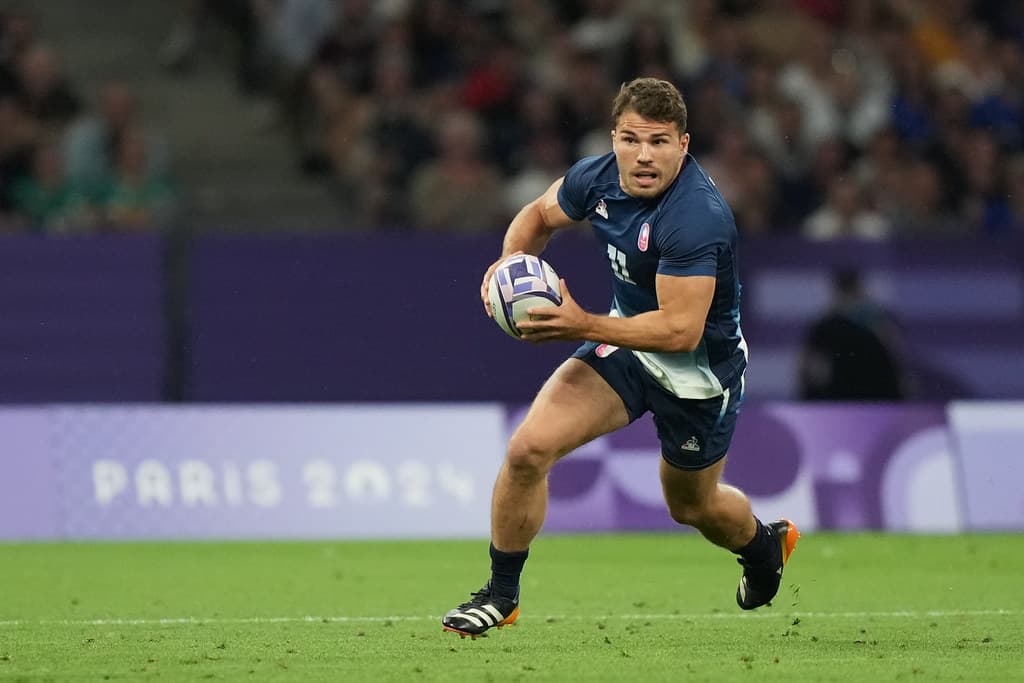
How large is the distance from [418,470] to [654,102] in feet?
21.3

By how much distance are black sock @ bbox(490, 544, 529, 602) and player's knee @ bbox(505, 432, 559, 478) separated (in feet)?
1.20

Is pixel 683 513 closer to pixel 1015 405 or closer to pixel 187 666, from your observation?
pixel 187 666

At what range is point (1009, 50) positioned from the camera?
1848 cm

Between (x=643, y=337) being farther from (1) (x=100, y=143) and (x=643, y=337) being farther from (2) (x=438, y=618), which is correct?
(1) (x=100, y=143)

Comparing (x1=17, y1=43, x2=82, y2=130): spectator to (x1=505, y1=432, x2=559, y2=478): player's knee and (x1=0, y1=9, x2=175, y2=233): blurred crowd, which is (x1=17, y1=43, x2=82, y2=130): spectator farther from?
(x1=505, y1=432, x2=559, y2=478): player's knee

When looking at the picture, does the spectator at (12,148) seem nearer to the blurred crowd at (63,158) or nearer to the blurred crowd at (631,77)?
the blurred crowd at (63,158)

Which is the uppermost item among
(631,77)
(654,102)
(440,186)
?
(631,77)

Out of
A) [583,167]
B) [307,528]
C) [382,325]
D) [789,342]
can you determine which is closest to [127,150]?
[382,325]

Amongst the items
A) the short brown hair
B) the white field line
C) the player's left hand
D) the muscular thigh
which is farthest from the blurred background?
the player's left hand

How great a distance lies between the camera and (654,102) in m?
Answer: 7.45

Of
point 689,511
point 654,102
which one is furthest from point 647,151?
point 689,511

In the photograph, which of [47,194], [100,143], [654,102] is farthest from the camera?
[100,143]

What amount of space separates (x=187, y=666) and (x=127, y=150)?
348 inches

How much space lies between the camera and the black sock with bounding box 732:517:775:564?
8438 mm
